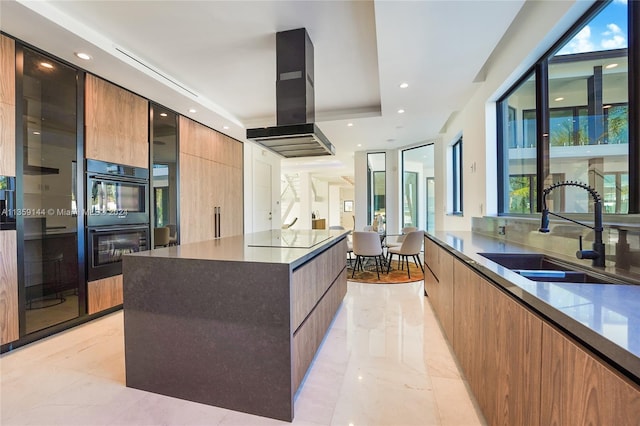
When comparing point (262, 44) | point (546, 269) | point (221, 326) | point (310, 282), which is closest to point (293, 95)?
point (262, 44)

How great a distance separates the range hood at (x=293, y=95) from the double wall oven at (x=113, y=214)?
68.7 inches

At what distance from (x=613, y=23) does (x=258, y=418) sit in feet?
9.99

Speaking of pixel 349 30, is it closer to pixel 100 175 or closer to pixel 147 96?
pixel 147 96

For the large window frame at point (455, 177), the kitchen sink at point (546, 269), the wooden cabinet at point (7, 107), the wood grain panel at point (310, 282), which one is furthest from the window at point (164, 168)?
the large window frame at point (455, 177)

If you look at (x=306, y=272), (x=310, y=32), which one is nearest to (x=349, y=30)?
(x=310, y=32)

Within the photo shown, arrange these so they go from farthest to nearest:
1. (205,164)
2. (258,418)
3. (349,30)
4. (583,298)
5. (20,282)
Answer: (205,164)
(349,30)
(20,282)
(258,418)
(583,298)

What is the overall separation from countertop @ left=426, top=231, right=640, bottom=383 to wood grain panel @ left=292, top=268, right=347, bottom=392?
112 centimetres

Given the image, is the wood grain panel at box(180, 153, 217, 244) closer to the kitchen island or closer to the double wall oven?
the double wall oven

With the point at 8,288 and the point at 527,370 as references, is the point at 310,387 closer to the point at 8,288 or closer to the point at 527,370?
the point at 527,370

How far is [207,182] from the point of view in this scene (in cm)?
475

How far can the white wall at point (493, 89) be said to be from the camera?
6.36 ft

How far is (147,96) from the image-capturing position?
351cm

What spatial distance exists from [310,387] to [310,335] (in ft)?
1.02

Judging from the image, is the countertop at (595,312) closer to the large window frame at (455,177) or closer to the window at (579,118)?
the window at (579,118)
